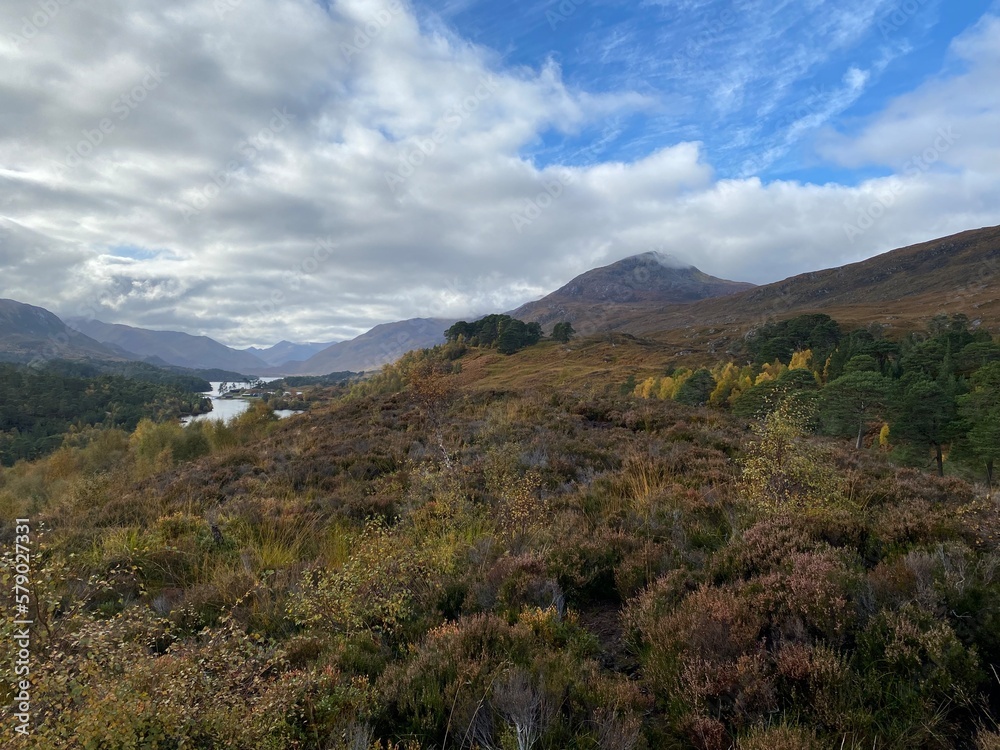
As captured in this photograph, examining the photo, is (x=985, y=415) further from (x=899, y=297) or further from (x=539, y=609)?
(x=899, y=297)

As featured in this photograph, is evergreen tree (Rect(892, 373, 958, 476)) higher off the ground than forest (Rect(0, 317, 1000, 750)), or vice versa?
forest (Rect(0, 317, 1000, 750))

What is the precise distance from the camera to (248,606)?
527 cm

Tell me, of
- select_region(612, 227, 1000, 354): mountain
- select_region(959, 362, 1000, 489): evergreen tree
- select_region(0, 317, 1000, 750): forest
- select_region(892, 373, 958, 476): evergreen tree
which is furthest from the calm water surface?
select_region(612, 227, 1000, 354): mountain

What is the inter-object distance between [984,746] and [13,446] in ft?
385

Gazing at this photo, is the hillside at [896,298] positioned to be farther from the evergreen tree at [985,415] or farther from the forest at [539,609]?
the forest at [539,609]

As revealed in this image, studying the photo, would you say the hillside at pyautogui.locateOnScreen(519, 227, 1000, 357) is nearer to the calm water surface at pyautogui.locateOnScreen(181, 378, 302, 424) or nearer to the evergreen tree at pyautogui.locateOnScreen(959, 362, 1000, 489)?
the evergreen tree at pyautogui.locateOnScreen(959, 362, 1000, 489)

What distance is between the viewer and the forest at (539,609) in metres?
2.83

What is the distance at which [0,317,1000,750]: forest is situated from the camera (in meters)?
2.83

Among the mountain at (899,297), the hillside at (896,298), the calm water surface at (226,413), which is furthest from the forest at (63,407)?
the mountain at (899,297)

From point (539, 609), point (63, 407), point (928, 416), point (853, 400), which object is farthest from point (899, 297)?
point (63, 407)

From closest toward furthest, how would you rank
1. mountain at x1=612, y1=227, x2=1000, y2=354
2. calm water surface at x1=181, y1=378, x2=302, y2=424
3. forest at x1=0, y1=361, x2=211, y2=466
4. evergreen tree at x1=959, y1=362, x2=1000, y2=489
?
1. evergreen tree at x1=959, y1=362, x2=1000, y2=489
2. calm water surface at x1=181, y1=378, x2=302, y2=424
3. forest at x1=0, y1=361, x2=211, y2=466
4. mountain at x1=612, y1=227, x2=1000, y2=354

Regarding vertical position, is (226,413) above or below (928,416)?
below

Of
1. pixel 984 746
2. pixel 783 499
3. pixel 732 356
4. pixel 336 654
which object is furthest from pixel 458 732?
pixel 732 356

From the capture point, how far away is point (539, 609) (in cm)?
426
